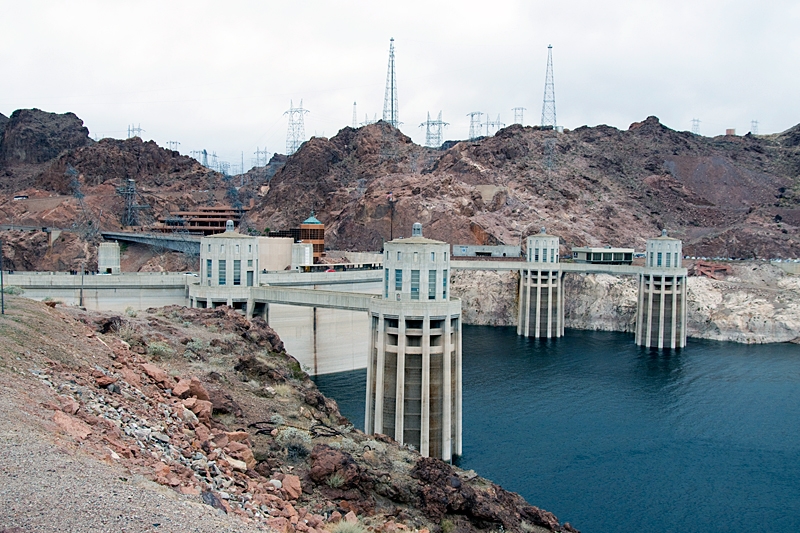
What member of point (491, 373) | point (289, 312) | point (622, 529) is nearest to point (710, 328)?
point (491, 373)

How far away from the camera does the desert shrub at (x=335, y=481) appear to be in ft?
65.8

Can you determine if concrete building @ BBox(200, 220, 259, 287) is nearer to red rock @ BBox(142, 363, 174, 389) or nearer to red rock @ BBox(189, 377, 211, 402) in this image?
red rock @ BBox(142, 363, 174, 389)

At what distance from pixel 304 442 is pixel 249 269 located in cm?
3870

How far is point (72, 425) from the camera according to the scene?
1642cm

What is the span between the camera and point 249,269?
59750mm

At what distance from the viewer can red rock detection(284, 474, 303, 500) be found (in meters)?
18.7

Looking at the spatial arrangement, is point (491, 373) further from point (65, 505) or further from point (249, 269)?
point (65, 505)

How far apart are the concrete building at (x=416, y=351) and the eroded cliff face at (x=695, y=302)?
230 feet

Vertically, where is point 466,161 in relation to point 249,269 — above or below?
above

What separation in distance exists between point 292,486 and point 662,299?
8625cm

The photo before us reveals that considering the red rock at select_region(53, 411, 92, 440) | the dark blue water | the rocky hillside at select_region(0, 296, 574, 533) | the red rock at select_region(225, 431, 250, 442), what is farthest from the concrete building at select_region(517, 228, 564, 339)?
the red rock at select_region(53, 411, 92, 440)

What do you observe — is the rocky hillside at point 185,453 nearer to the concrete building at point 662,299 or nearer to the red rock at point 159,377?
the red rock at point 159,377

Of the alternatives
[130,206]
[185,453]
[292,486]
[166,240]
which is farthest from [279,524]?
[130,206]

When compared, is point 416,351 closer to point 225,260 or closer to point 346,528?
point 225,260
